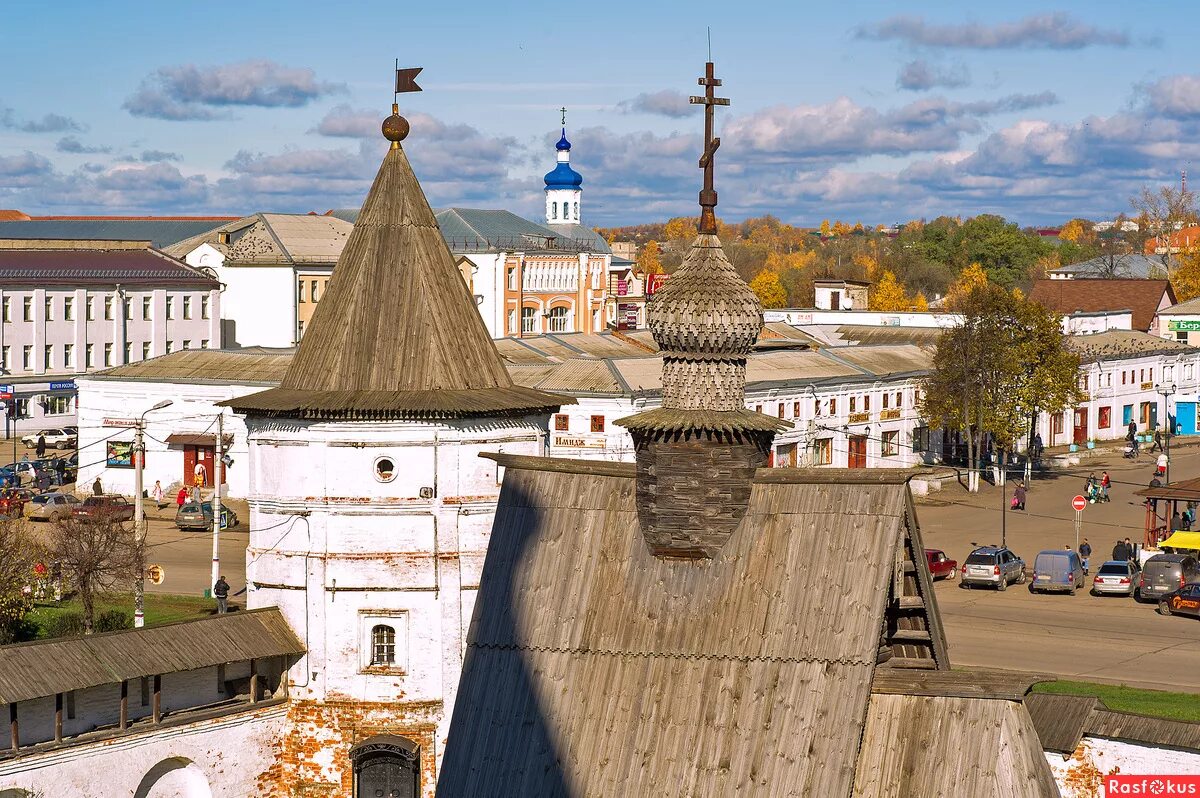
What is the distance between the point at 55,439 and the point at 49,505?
17.6 meters

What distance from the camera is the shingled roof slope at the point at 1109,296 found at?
351 feet

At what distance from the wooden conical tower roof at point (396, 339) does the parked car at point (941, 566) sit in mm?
21487

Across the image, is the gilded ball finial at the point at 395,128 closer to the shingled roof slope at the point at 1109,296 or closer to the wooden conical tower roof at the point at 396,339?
the wooden conical tower roof at the point at 396,339

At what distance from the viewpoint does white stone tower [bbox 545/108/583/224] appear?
427 feet

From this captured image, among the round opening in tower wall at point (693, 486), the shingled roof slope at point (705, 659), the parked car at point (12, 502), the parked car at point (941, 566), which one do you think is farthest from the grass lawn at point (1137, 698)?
the parked car at point (12, 502)

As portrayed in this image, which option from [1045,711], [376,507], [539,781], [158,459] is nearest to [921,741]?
[539,781]

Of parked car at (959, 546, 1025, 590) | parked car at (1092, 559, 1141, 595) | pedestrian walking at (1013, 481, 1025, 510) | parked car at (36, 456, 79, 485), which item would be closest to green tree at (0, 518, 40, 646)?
parked car at (959, 546, 1025, 590)

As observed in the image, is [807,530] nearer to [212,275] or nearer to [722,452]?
[722,452]

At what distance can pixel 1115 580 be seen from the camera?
4859 cm

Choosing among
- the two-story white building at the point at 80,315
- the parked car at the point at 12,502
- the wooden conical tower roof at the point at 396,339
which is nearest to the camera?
the wooden conical tower roof at the point at 396,339

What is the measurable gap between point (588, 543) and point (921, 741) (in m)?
4.83

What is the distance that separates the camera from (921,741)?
20906 mm

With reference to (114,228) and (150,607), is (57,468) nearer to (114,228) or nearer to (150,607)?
(150,607)

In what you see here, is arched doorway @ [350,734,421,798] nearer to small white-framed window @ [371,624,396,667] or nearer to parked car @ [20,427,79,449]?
small white-framed window @ [371,624,396,667]
